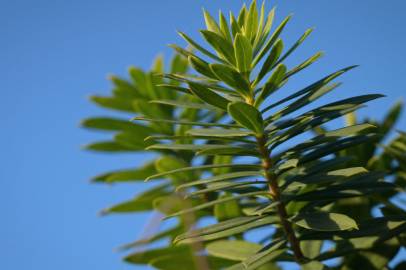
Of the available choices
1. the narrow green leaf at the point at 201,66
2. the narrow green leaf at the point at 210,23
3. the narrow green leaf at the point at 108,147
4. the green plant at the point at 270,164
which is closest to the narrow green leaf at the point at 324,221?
the green plant at the point at 270,164

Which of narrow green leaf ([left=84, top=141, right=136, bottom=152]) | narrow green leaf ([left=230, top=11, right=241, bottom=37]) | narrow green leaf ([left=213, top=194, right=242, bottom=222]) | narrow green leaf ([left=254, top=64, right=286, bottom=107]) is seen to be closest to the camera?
narrow green leaf ([left=254, top=64, right=286, bottom=107])

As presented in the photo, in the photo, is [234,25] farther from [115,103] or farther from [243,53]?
[115,103]

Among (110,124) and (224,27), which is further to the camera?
(110,124)

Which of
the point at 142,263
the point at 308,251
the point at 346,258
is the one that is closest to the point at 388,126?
the point at 346,258

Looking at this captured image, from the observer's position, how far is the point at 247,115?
1.01 meters

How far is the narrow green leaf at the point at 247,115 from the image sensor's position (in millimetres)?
971

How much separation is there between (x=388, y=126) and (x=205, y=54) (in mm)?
898

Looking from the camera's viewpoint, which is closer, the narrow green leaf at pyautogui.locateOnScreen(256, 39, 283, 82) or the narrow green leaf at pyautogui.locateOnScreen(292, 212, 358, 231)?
the narrow green leaf at pyautogui.locateOnScreen(292, 212, 358, 231)

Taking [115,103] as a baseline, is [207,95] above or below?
below

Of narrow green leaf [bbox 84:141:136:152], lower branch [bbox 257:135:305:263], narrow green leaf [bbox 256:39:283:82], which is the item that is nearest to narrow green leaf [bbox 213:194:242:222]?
lower branch [bbox 257:135:305:263]

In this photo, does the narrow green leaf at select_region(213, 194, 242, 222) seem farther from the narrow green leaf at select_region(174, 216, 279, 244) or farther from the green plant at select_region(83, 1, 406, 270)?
the narrow green leaf at select_region(174, 216, 279, 244)

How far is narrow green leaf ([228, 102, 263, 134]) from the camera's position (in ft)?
3.19

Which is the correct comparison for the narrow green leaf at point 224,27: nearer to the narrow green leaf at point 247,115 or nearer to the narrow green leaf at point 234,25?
the narrow green leaf at point 234,25

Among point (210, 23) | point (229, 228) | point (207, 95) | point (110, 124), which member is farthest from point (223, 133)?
point (110, 124)
